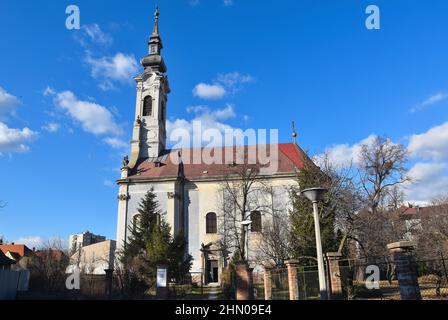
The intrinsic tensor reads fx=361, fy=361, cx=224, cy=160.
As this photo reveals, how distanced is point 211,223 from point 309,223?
16.0 metres

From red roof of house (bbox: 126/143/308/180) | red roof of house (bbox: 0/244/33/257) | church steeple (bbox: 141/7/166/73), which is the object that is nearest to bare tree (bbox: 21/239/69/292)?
red roof of house (bbox: 126/143/308/180)

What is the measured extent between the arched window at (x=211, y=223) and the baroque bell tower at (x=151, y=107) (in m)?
9.19

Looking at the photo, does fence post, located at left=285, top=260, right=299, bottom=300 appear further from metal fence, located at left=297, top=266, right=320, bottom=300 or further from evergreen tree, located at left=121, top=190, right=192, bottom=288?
evergreen tree, located at left=121, top=190, right=192, bottom=288

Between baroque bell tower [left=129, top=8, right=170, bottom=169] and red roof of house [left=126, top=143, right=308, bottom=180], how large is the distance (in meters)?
1.57

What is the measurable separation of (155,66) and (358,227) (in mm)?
31769

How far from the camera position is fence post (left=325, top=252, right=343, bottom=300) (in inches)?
590

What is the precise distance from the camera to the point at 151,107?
1649 inches

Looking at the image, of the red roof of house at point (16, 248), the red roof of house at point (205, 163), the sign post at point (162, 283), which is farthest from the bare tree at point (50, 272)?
the red roof of house at point (16, 248)

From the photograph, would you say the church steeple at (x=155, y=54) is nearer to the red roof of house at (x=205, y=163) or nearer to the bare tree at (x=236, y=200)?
the red roof of house at (x=205, y=163)

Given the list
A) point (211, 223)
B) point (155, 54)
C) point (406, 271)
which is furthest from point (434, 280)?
point (155, 54)

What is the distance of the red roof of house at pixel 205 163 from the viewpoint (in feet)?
121

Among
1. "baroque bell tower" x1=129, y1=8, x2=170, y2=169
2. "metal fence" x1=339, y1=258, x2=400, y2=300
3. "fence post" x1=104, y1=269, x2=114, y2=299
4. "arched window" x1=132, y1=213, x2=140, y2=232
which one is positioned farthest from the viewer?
"baroque bell tower" x1=129, y1=8, x2=170, y2=169

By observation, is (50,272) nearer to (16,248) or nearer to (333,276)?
(333,276)

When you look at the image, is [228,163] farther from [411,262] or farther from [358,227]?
[411,262]
